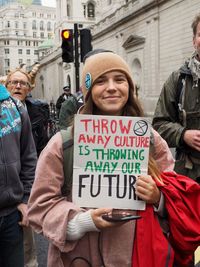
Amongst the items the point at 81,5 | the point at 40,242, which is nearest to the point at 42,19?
the point at 81,5

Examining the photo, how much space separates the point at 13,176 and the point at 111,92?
2.83 ft

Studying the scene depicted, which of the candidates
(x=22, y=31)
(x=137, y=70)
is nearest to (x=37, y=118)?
(x=137, y=70)

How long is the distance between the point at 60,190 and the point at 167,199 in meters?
0.49

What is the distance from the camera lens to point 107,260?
1872mm

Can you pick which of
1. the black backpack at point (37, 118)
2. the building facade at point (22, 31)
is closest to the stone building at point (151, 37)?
the black backpack at point (37, 118)

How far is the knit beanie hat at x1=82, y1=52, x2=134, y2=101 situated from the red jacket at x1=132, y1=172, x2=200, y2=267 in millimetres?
546

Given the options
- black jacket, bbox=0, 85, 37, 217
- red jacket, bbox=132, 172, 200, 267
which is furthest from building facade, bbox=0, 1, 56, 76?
red jacket, bbox=132, 172, 200, 267

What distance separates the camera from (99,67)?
1.94 metres

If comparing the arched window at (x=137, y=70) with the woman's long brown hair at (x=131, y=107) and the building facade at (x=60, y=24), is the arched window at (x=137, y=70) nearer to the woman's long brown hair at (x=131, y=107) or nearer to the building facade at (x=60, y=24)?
the woman's long brown hair at (x=131, y=107)

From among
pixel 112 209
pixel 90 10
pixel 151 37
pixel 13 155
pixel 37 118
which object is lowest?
pixel 112 209

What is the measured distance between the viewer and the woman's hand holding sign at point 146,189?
1.84 meters

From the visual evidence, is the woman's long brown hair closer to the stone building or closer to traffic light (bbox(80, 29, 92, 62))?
traffic light (bbox(80, 29, 92, 62))

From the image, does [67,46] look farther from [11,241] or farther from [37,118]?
[11,241]

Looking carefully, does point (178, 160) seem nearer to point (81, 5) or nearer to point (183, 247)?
point (183, 247)
